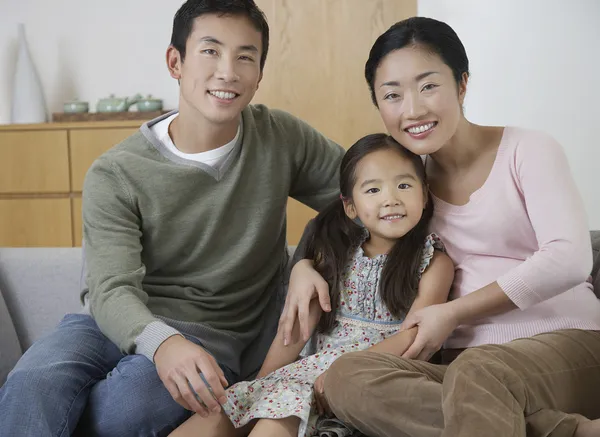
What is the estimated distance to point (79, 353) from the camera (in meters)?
1.57

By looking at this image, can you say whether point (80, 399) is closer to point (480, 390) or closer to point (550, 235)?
point (480, 390)

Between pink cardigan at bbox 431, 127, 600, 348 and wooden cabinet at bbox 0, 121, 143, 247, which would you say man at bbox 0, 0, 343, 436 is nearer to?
pink cardigan at bbox 431, 127, 600, 348

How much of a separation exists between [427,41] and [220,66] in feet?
1.48

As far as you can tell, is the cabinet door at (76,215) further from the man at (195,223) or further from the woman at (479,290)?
the woman at (479,290)

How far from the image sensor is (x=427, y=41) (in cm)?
158

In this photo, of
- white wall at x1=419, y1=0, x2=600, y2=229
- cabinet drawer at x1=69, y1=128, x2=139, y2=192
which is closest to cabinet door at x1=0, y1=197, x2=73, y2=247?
cabinet drawer at x1=69, y1=128, x2=139, y2=192

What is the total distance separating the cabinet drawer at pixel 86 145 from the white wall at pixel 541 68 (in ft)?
6.67

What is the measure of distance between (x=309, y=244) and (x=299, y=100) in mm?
2309

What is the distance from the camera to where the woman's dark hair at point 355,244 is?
1622mm

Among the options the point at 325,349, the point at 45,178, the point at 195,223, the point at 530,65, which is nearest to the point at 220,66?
the point at 195,223

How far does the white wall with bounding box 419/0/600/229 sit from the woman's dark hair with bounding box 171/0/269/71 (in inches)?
117

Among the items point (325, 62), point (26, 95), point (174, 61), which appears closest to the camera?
point (174, 61)

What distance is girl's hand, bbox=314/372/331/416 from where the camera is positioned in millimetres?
1453

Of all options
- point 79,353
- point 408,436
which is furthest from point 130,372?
point 408,436
